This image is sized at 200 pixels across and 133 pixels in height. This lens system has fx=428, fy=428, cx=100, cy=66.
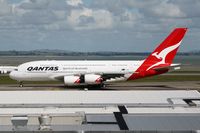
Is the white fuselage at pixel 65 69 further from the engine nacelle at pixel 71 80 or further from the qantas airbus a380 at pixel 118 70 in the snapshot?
the engine nacelle at pixel 71 80

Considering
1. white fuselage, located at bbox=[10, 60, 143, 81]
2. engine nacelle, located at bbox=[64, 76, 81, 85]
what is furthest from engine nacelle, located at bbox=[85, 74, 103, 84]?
white fuselage, located at bbox=[10, 60, 143, 81]

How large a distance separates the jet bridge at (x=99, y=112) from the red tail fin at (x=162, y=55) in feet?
102

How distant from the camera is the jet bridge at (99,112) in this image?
1664 centimetres

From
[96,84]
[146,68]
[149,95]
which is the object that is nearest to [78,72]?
[96,84]

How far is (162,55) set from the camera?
56.1m

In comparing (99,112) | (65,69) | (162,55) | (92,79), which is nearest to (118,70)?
(92,79)

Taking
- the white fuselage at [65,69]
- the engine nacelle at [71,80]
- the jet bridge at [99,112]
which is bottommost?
the jet bridge at [99,112]

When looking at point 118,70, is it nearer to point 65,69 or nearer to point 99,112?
point 65,69

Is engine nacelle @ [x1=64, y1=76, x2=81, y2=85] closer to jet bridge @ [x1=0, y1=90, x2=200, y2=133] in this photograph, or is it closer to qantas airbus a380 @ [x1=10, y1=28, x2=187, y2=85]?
qantas airbus a380 @ [x1=10, y1=28, x2=187, y2=85]

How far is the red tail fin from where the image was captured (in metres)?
56.1

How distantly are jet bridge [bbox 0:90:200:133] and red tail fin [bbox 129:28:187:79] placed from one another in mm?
31019

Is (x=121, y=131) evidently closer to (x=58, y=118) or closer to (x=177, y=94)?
(x=58, y=118)

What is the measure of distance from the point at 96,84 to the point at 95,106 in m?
35.5

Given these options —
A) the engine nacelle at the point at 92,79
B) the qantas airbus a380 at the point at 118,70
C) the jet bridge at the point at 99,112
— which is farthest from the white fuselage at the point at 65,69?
the jet bridge at the point at 99,112
